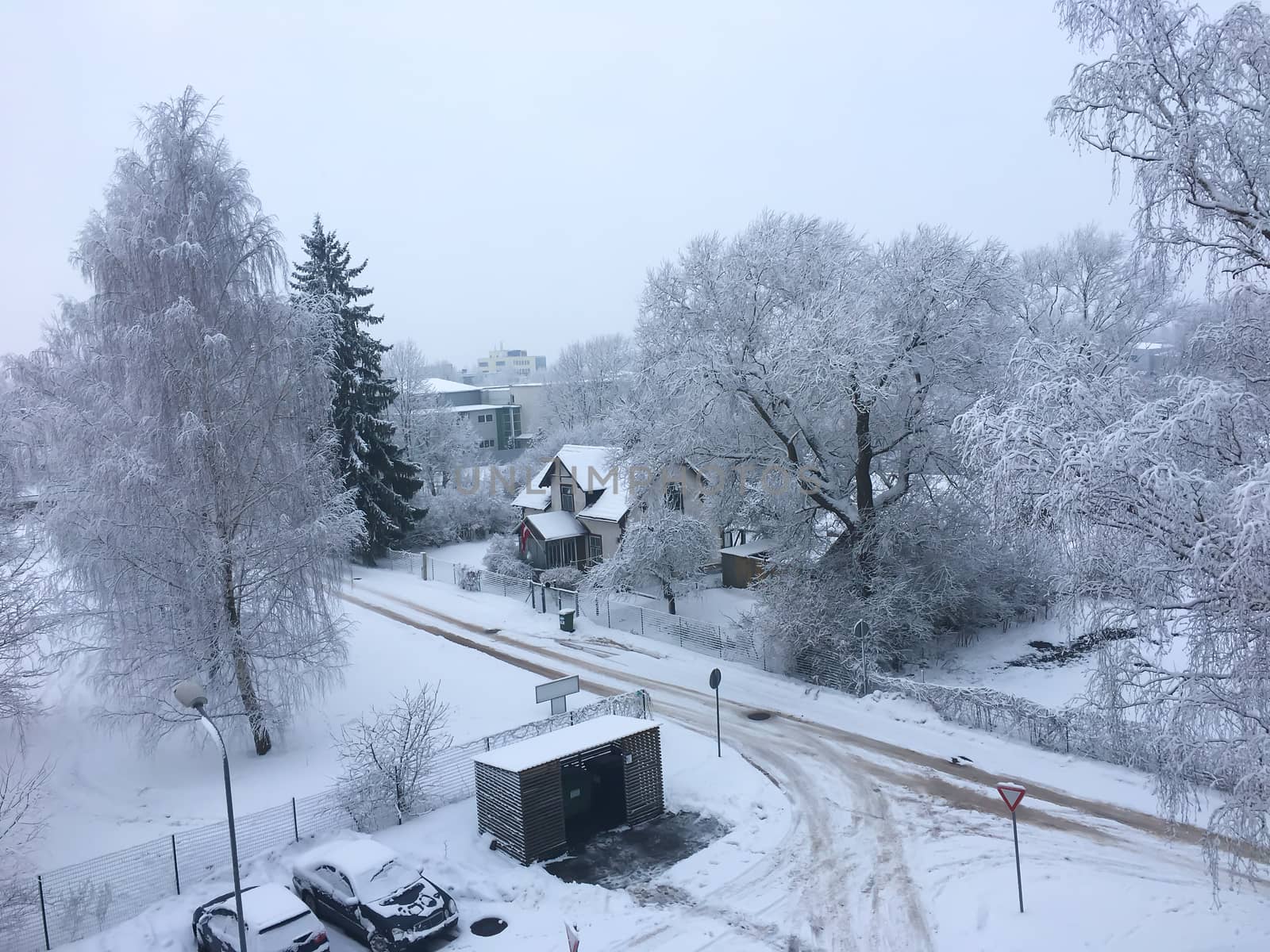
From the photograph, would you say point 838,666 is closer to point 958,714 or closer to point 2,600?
point 958,714

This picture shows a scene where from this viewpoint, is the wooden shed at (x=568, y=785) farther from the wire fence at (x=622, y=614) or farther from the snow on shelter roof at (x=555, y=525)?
the snow on shelter roof at (x=555, y=525)

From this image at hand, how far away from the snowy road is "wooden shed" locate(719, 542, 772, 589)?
1207 cm

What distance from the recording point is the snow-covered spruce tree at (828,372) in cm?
2278

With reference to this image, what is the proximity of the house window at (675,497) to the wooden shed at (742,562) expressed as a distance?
291cm

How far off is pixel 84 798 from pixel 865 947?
553 inches

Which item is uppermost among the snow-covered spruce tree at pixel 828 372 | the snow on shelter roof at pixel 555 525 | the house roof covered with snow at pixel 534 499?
the snow-covered spruce tree at pixel 828 372

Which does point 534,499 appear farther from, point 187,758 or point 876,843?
point 876,843

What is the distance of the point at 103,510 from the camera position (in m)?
15.3

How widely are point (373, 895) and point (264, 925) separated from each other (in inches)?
60.6

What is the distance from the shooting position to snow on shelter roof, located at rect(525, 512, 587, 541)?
3703cm

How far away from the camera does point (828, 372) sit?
21844 mm

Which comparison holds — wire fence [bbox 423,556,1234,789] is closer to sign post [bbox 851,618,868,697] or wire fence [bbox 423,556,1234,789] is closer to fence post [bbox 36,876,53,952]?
sign post [bbox 851,618,868,697]

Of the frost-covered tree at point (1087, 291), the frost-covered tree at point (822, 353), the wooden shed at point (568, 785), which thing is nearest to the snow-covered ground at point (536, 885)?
the wooden shed at point (568, 785)

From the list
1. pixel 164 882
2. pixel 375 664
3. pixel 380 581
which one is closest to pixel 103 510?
pixel 164 882
